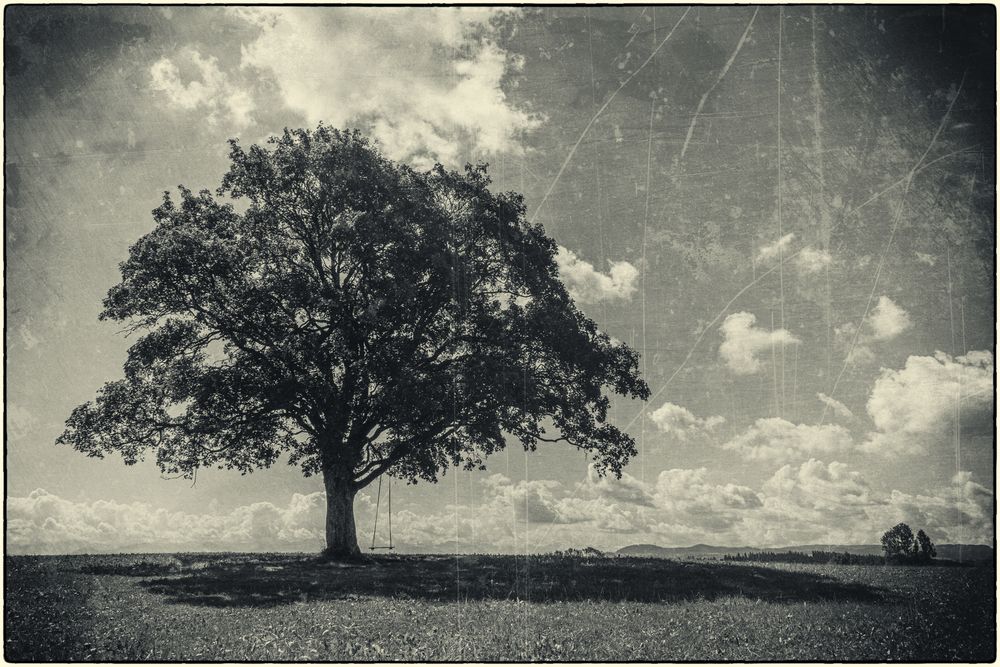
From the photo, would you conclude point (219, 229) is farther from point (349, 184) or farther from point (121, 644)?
point (121, 644)

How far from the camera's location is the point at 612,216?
16.6 metres

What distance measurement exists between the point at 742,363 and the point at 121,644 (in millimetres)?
11862

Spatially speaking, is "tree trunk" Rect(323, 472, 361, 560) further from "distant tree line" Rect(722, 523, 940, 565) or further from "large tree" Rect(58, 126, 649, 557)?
"distant tree line" Rect(722, 523, 940, 565)

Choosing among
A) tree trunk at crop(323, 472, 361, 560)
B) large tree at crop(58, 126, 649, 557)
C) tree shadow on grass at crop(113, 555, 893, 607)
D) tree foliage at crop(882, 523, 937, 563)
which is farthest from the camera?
tree trunk at crop(323, 472, 361, 560)

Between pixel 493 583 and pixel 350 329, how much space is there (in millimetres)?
6264

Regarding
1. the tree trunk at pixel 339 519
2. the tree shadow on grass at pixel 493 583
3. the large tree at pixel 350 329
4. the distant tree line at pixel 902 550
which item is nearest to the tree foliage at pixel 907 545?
the distant tree line at pixel 902 550

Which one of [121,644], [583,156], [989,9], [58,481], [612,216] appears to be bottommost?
[121,644]

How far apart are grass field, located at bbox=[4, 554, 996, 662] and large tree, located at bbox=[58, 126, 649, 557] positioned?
2.92 metres

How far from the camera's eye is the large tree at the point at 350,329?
17.9m

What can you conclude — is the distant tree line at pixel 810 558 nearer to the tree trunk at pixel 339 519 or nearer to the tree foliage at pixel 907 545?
the tree foliage at pixel 907 545

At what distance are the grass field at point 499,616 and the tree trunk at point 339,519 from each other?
235cm

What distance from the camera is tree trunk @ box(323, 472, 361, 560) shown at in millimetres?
19141

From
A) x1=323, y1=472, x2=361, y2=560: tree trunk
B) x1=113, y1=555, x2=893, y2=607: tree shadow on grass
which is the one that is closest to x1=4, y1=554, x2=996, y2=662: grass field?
x1=113, y1=555, x2=893, y2=607: tree shadow on grass

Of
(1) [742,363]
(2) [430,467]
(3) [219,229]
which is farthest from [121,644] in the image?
(1) [742,363]
